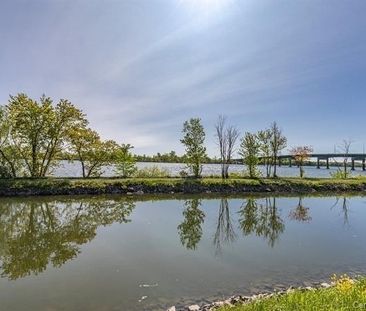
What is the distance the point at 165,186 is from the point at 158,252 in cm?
1737

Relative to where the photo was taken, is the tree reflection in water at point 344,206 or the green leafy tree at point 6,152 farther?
the green leafy tree at point 6,152

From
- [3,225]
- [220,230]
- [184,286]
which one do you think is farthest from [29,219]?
[184,286]

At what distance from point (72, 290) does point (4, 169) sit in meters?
23.9

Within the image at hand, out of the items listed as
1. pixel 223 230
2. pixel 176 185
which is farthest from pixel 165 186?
pixel 223 230

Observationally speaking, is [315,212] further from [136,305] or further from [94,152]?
[94,152]

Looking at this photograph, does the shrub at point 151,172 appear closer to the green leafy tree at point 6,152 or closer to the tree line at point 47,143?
the tree line at point 47,143

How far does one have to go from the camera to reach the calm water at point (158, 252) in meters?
7.77

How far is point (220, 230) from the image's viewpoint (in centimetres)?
1518

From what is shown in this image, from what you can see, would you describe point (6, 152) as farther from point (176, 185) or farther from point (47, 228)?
point (47, 228)

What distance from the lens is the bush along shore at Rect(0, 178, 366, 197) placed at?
990 inches

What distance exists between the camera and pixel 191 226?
1578cm

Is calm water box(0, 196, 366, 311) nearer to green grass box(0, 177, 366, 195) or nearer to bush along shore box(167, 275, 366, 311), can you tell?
bush along shore box(167, 275, 366, 311)

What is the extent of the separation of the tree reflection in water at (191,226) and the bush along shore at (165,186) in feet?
20.1

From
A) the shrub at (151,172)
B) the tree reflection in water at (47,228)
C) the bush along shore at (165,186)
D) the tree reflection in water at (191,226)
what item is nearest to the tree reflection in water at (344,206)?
the bush along shore at (165,186)
